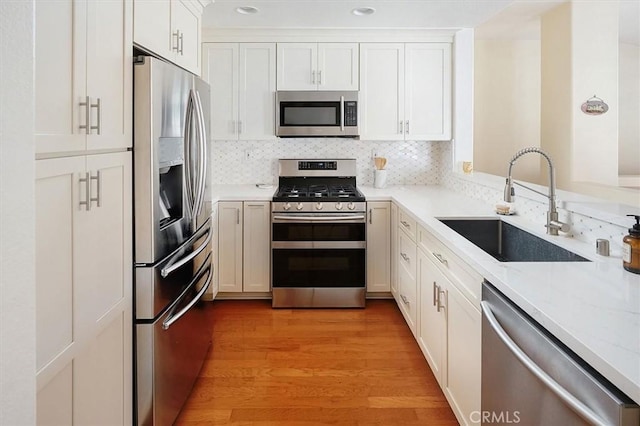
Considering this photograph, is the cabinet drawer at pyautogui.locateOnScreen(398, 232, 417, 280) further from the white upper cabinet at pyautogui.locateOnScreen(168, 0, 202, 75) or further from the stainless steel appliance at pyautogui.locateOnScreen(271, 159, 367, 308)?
the white upper cabinet at pyautogui.locateOnScreen(168, 0, 202, 75)

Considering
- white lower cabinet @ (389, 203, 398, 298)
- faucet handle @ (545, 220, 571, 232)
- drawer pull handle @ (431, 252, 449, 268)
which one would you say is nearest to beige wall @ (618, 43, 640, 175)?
white lower cabinet @ (389, 203, 398, 298)

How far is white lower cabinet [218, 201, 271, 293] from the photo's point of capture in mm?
3770

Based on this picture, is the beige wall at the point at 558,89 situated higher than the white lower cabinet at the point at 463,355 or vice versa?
the beige wall at the point at 558,89

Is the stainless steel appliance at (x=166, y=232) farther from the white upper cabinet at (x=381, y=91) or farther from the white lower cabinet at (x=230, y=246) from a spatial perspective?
the white upper cabinet at (x=381, y=91)

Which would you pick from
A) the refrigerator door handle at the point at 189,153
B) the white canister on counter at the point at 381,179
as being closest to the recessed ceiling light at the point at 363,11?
the white canister on counter at the point at 381,179

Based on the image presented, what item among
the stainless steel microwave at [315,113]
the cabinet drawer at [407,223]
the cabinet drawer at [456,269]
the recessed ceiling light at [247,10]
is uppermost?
the recessed ceiling light at [247,10]

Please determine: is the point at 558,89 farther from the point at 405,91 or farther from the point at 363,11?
the point at 363,11

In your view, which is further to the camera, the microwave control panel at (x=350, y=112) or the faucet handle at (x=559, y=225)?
the microwave control panel at (x=350, y=112)

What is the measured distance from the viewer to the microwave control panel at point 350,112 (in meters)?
3.97

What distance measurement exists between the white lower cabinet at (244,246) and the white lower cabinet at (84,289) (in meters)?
1.96

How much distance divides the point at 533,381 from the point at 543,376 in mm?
115

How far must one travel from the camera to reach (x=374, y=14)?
11.5ft

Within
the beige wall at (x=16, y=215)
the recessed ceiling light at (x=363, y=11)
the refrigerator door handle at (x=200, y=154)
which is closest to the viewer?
the beige wall at (x=16, y=215)

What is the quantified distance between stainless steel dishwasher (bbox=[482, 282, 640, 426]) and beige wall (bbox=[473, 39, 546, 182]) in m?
4.31
